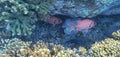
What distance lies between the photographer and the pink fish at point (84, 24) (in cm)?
576

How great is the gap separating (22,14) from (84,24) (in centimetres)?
156

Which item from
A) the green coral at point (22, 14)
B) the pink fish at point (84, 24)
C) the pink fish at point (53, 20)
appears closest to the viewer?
the green coral at point (22, 14)

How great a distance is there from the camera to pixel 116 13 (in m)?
6.02

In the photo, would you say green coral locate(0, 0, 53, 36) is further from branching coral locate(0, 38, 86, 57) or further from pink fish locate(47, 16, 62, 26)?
branching coral locate(0, 38, 86, 57)

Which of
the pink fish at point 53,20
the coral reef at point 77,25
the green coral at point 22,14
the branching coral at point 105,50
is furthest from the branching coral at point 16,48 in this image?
the branching coral at point 105,50

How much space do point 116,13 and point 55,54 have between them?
7.14 feet

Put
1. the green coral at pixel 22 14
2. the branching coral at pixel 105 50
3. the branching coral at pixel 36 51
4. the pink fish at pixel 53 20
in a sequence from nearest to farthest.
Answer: the branching coral at pixel 36 51
the branching coral at pixel 105 50
the green coral at pixel 22 14
the pink fish at pixel 53 20

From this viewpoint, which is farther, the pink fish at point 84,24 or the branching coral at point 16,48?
the pink fish at point 84,24

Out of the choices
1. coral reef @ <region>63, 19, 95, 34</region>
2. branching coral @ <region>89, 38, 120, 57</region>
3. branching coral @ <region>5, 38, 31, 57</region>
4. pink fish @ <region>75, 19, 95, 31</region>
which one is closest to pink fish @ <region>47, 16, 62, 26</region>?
coral reef @ <region>63, 19, 95, 34</region>

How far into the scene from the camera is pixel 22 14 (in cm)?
543

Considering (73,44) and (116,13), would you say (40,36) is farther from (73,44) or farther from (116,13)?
(116,13)

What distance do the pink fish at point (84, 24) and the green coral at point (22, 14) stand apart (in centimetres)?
83

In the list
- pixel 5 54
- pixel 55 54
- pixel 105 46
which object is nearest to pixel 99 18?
pixel 105 46

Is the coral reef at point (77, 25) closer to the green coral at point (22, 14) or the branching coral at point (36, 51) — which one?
the green coral at point (22, 14)
